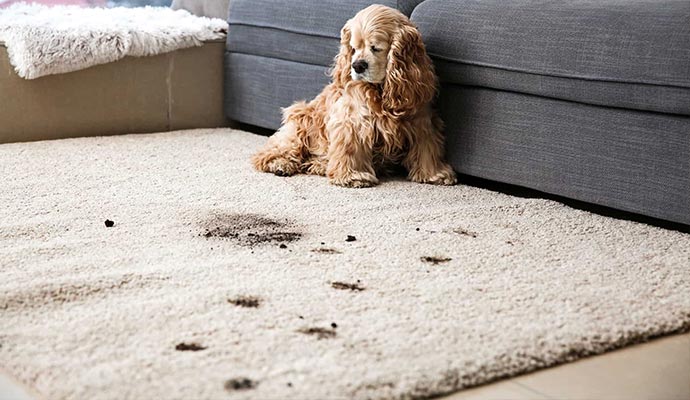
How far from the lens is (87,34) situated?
3277mm

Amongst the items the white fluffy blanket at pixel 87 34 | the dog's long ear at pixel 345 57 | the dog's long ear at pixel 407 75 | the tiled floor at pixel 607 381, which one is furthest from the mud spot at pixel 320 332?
the white fluffy blanket at pixel 87 34

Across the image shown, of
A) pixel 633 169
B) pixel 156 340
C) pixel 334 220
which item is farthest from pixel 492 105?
pixel 156 340

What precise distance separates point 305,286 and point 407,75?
0.97 meters

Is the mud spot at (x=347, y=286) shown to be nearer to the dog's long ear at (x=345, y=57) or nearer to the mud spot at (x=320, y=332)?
the mud spot at (x=320, y=332)

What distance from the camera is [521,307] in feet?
5.40

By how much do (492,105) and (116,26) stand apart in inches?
58.5

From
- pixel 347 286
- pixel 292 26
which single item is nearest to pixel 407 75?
pixel 292 26

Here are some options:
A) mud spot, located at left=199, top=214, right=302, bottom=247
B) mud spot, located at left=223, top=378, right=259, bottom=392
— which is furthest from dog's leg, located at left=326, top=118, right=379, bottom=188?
mud spot, located at left=223, top=378, right=259, bottom=392

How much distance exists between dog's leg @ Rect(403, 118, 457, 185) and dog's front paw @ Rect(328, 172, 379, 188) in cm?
14

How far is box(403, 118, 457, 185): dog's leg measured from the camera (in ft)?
8.71

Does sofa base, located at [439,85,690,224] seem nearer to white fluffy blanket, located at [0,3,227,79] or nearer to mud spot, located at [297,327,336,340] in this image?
mud spot, located at [297,327,336,340]

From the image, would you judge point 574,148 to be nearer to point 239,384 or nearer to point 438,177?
point 438,177

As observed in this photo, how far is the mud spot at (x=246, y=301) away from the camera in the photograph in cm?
162

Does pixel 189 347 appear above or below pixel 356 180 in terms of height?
above
